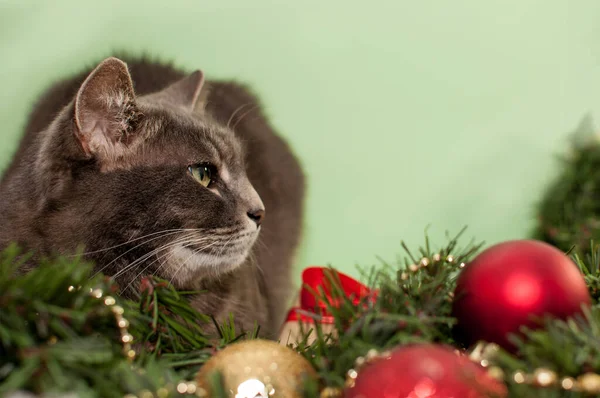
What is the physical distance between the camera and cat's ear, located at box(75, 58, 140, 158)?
0.89 m

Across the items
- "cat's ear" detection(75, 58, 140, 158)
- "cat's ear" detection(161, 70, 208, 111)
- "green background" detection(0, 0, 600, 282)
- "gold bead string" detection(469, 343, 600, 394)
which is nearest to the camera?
"gold bead string" detection(469, 343, 600, 394)

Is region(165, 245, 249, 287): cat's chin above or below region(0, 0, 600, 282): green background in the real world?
below

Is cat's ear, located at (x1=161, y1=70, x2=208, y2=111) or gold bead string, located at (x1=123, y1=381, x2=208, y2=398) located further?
cat's ear, located at (x1=161, y1=70, x2=208, y2=111)

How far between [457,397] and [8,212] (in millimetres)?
790

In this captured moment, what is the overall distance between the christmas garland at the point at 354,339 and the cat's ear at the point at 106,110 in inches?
11.2

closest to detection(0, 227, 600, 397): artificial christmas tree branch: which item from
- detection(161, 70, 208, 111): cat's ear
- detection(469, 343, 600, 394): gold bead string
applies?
detection(469, 343, 600, 394): gold bead string

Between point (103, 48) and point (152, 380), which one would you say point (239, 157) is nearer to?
point (152, 380)

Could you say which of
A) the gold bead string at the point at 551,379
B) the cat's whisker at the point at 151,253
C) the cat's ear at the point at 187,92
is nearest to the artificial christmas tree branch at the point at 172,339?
the gold bead string at the point at 551,379

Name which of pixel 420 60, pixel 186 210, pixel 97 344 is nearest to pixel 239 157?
pixel 186 210

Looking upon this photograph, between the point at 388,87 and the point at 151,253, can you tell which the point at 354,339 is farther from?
the point at 388,87

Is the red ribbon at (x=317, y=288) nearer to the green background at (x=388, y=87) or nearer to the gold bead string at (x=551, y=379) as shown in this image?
the gold bead string at (x=551, y=379)

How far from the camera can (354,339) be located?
64 centimetres

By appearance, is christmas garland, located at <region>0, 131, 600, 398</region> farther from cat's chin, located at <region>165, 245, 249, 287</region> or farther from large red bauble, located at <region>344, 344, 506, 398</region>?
cat's chin, located at <region>165, 245, 249, 287</region>

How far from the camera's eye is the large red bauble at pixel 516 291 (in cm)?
65
